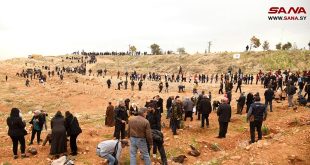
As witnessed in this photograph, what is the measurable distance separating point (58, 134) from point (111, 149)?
3265 mm

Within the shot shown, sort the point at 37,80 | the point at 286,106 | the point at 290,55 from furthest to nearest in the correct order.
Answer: the point at 290,55 → the point at 37,80 → the point at 286,106

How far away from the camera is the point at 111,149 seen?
8.79m

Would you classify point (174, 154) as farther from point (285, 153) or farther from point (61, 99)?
point (61, 99)

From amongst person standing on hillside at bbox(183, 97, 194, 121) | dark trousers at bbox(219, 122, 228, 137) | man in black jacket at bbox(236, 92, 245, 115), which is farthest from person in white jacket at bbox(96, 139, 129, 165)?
man in black jacket at bbox(236, 92, 245, 115)

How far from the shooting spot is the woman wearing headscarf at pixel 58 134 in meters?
11.2

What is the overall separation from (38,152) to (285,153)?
8.94m

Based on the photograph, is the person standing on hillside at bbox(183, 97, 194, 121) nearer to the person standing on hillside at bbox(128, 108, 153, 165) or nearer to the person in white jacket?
the person standing on hillside at bbox(128, 108, 153, 165)

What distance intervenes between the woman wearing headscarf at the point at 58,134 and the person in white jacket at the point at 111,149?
298cm

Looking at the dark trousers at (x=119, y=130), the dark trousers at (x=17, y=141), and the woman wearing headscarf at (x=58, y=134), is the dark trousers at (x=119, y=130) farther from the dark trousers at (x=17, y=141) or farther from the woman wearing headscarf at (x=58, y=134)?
the dark trousers at (x=17, y=141)

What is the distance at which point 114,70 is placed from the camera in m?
73.8

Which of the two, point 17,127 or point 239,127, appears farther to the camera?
point 239,127

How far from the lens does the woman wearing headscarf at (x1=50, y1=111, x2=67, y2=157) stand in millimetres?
11180

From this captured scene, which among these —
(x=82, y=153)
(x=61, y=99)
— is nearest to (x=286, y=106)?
(x=82, y=153)

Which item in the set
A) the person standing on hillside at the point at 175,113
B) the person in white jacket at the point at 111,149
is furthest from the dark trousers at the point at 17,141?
Result: the person standing on hillside at the point at 175,113
